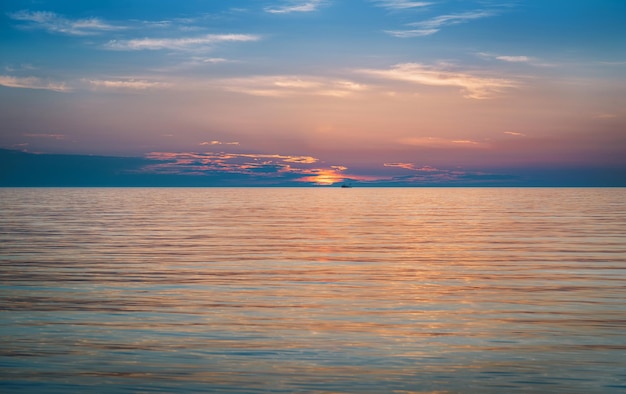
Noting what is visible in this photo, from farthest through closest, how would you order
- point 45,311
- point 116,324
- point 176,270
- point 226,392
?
point 176,270, point 45,311, point 116,324, point 226,392

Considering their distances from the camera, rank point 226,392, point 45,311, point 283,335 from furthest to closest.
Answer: point 45,311
point 283,335
point 226,392

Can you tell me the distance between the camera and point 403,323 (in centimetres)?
1585

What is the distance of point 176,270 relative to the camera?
82.0 feet

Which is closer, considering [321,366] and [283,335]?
[321,366]

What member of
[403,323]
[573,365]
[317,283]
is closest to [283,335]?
[403,323]

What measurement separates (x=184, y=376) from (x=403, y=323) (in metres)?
6.05

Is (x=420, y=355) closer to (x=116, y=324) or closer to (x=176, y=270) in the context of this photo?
(x=116, y=324)

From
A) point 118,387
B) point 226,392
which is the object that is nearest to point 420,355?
point 226,392

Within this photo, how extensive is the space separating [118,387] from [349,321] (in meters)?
6.43

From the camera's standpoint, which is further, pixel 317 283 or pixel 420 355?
pixel 317 283

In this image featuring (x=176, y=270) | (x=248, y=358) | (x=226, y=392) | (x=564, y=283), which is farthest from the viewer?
(x=176, y=270)

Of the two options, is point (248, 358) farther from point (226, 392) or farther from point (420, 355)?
point (420, 355)

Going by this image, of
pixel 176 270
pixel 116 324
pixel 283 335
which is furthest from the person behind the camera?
pixel 176 270

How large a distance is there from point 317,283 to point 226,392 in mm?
11391
